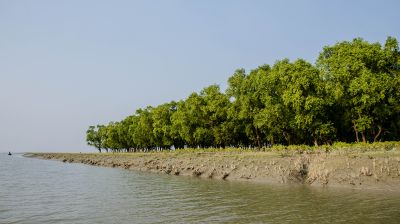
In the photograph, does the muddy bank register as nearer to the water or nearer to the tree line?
the water

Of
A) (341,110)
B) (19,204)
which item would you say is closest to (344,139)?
(341,110)

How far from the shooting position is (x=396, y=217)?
20.8 m

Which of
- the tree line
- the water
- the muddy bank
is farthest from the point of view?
the tree line

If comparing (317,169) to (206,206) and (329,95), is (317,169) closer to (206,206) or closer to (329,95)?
(206,206)

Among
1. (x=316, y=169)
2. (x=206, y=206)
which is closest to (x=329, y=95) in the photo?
(x=316, y=169)

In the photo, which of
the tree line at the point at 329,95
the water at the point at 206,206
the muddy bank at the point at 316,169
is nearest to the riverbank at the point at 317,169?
the muddy bank at the point at 316,169

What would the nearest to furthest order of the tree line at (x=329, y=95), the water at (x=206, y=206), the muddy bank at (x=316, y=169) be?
the water at (x=206, y=206) < the muddy bank at (x=316, y=169) < the tree line at (x=329, y=95)

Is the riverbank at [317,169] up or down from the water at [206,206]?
up

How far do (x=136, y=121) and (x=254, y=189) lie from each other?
120005mm

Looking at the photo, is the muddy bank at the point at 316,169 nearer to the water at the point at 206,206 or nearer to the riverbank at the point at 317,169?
the riverbank at the point at 317,169

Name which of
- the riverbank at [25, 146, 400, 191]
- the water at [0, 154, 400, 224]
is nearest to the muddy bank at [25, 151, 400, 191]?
the riverbank at [25, 146, 400, 191]

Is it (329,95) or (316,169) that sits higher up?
(329,95)

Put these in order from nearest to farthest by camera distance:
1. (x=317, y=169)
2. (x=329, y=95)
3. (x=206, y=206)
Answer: (x=206, y=206), (x=317, y=169), (x=329, y=95)

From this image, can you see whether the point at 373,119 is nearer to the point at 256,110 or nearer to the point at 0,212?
the point at 256,110
